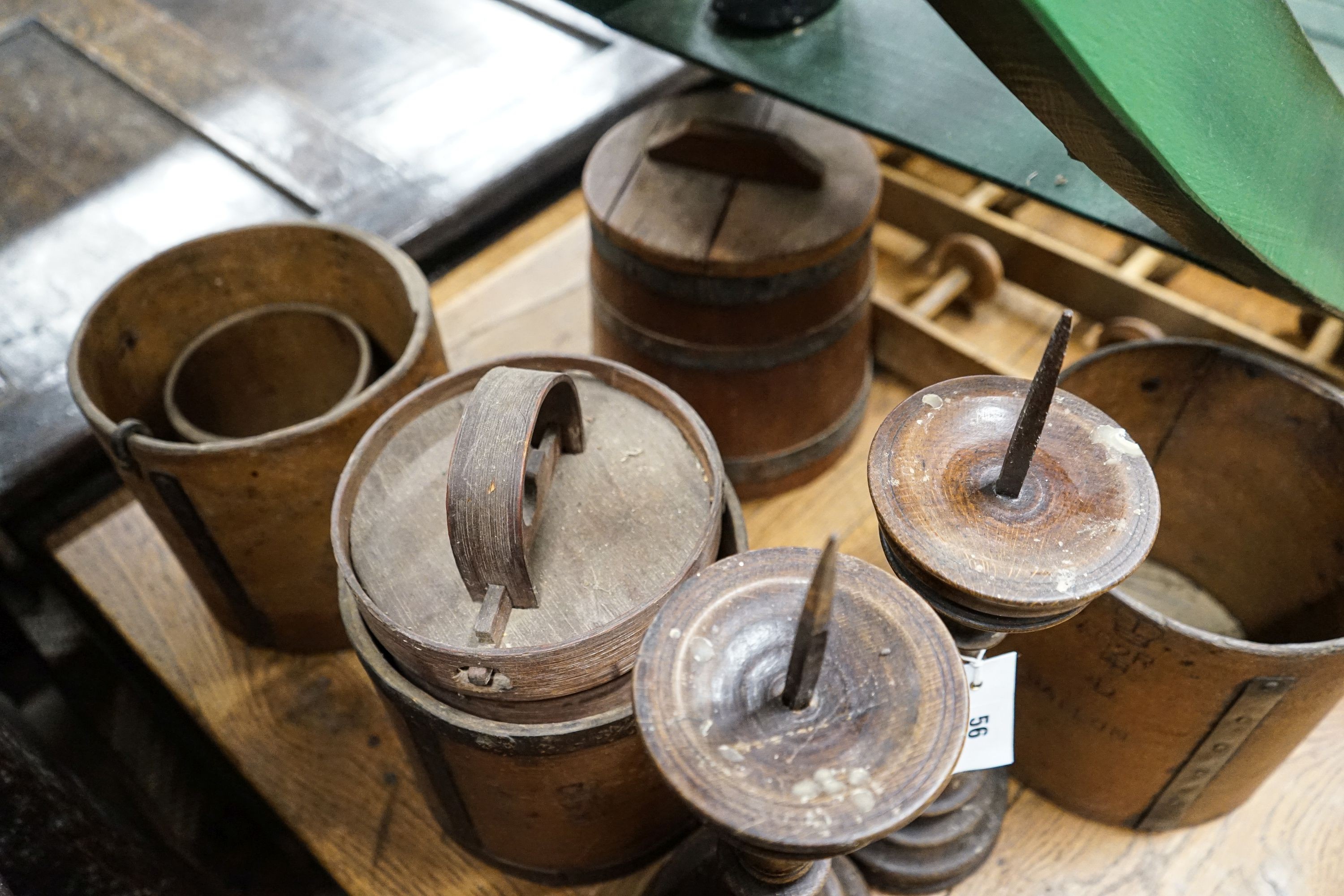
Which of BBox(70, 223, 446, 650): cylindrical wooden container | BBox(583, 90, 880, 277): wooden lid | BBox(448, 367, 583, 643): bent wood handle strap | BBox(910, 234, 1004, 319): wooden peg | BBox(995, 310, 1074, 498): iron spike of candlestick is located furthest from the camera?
BBox(910, 234, 1004, 319): wooden peg

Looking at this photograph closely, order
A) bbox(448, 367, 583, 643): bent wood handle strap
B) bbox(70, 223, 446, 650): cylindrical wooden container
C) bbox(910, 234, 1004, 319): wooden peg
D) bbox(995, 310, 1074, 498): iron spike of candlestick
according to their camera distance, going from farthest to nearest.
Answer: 1. bbox(910, 234, 1004, 319): wooden peg
2. bbox(70, 223, 446, 650): cylindrical wooden container
3. bbox(448, 367, 583, 643): bent wood handle strap
4. bbox(995, 310, 1074, 498): iron spike of candlestick

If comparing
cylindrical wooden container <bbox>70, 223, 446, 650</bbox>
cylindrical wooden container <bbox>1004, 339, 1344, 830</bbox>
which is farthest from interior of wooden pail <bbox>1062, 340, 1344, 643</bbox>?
cylindrical wooden container <bbox>70, 223, 446, 650</bbox>

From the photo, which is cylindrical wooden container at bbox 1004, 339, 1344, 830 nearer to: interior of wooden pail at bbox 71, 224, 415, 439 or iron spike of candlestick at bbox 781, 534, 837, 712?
iron spike of candlestick at bbox 781, 534, 837, 712

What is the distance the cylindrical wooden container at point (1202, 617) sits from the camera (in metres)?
1.04

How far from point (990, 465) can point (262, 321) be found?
1229mm

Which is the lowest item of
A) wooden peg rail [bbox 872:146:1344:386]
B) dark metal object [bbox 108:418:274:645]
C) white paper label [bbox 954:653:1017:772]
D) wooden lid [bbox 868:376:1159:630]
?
wooden peg rail [bbox 872:146:1344:386]

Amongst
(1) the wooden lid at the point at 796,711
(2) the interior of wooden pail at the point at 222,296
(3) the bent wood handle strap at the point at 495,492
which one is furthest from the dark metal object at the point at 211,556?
(1) the wooden lid at the point at 796,711

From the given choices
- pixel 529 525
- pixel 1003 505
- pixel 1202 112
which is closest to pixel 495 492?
pixel 529 525

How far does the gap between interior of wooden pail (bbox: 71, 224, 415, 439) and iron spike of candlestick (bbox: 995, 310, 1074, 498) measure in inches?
36.2

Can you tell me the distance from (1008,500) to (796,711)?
271 millimetres

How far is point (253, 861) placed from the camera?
78.3 inches

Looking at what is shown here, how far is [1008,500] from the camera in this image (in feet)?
2.67

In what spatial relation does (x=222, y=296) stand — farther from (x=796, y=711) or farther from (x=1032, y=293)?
(x=1032, y=293)

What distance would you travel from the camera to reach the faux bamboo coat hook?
24.9 inches
